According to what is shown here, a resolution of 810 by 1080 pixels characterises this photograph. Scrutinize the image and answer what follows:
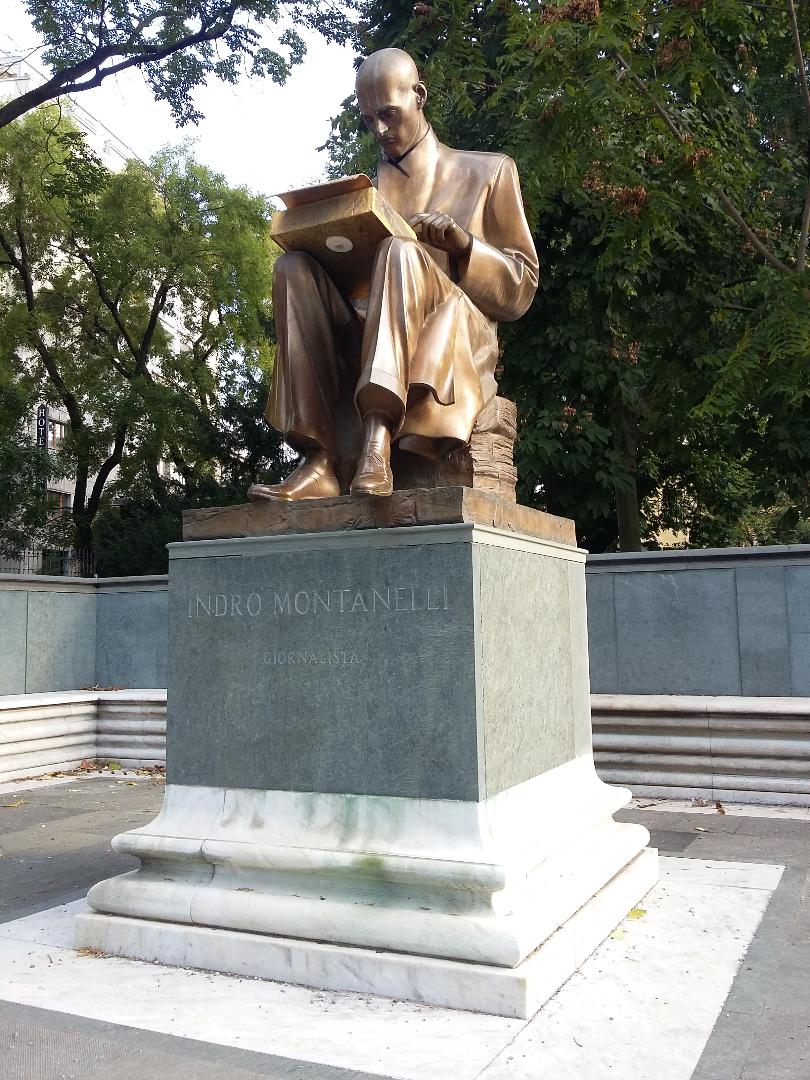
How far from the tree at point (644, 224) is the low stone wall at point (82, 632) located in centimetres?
499

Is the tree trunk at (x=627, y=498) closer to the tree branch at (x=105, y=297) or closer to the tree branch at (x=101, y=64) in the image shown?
the tree branch at (x=101, y=64)

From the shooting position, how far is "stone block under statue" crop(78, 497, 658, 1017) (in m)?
3.46

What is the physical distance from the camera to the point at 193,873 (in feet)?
13.1

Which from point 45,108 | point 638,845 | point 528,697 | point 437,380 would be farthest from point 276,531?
point 45,108

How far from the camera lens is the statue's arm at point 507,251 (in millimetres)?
4793

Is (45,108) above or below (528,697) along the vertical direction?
above

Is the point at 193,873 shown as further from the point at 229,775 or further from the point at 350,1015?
the point at 350,1015

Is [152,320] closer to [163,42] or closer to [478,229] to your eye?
[163,42]

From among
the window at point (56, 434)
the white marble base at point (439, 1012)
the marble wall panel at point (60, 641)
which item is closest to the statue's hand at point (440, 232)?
the white marble base at point (439, 1012)

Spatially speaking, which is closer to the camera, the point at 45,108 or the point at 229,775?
the point at 229,775

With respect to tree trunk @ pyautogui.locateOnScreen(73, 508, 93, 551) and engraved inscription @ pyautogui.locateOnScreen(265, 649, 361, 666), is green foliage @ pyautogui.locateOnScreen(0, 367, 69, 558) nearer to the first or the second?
tree trunk @ pyautogui.locateOnScreen(73, 508, 93, 551)

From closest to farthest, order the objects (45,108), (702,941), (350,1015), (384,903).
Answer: (350,1015)
(384,903)
(702,941)
(45,108)

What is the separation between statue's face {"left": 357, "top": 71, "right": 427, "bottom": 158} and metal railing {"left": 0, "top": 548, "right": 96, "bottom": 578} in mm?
19325

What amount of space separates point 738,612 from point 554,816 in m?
5.12
